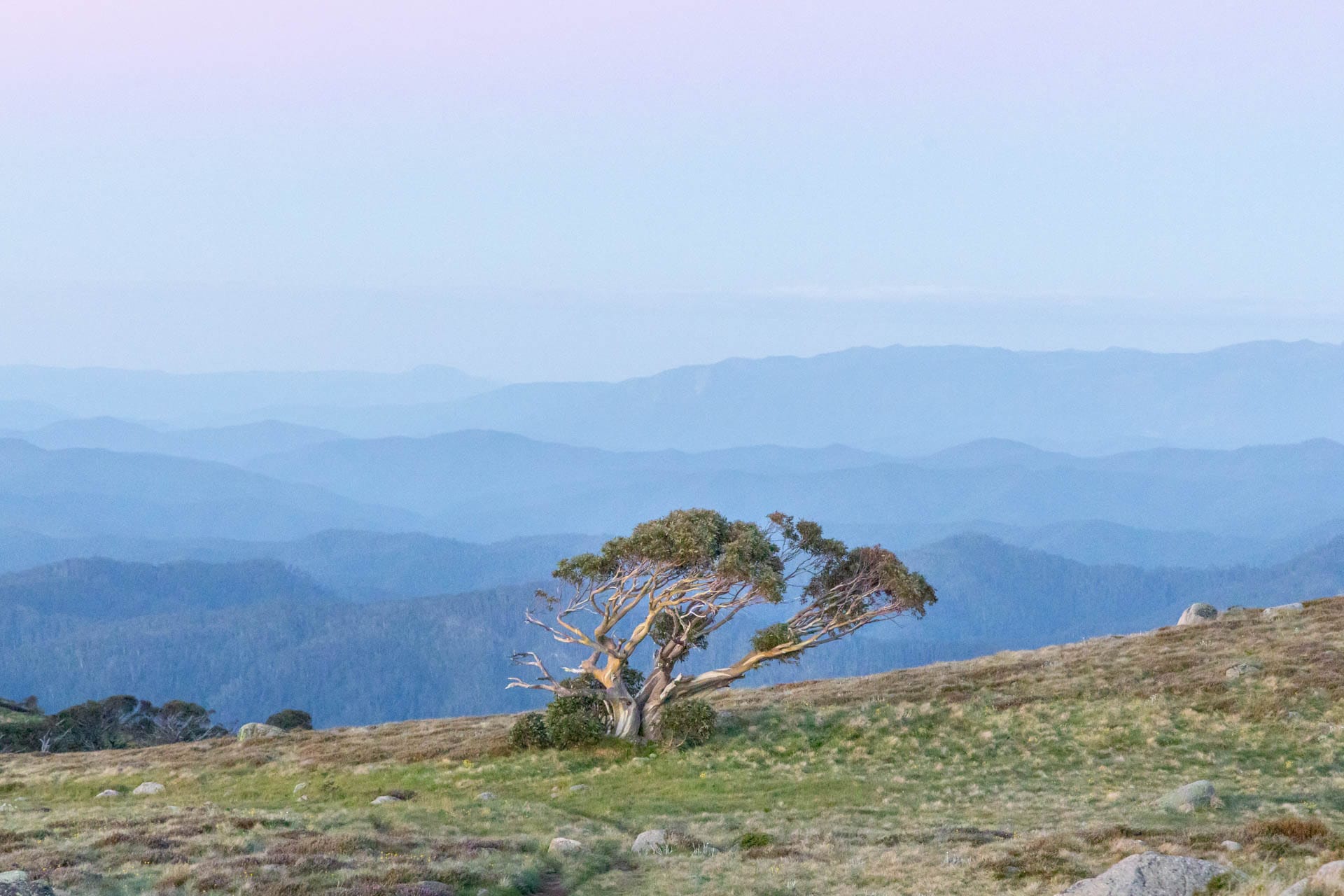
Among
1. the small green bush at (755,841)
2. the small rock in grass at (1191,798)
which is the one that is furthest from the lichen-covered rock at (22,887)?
the small rock in grass at (1191,798)

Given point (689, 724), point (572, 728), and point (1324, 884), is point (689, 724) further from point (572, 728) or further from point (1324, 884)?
point (1324, 884)

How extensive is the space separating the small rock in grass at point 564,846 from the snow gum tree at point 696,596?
50.7 ft

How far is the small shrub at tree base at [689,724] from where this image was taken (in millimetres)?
39469

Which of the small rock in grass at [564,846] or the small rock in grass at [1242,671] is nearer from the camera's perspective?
the small rock in grass at [564,846]

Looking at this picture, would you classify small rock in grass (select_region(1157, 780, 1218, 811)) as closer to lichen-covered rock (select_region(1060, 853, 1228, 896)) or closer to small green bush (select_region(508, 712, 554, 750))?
lichen-covered rock (select_region(1060, 853, 1228, 896))

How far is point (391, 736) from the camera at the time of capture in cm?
5128

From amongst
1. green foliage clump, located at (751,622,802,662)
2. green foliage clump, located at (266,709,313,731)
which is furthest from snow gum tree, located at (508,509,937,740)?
green foliage clump, located at (266,709,313,731)

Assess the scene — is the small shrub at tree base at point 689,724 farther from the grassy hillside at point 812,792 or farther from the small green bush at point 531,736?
the small green bush at point 531,736

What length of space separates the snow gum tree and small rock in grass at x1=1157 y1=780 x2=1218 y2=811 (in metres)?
15.0

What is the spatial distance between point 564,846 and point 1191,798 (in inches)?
601

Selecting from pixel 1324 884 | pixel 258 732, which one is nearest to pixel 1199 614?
pixel 258 732

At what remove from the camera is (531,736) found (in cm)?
4128

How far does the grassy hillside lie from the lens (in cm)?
2064

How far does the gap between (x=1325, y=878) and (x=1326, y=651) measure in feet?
109
